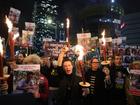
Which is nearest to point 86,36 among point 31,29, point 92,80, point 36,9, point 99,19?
point 31,29

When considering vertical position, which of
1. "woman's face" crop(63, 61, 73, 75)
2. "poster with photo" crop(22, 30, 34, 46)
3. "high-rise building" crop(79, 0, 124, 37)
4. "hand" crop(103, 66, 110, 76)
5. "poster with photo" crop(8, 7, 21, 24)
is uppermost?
"high-rise building" crop(79, 0, 124, 37)

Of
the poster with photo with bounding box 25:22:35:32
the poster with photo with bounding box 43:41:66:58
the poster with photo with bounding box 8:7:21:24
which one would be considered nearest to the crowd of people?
the poster with photo with bounding box 8:7:21:24

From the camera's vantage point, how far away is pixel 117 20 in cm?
7631

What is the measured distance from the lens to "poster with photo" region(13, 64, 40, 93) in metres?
5.38

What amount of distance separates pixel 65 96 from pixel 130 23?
132m

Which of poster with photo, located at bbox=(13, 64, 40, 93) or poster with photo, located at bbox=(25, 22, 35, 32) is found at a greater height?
poster with photo, located at bbox=(25, 22, 35, 32)

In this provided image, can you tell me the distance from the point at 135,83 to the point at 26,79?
2.51m

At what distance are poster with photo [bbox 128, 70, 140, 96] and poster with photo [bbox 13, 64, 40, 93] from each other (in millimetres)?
2238

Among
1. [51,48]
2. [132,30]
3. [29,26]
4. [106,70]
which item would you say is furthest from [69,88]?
[132,30]

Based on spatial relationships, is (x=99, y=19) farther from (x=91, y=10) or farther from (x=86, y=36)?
(x=86, y=36)

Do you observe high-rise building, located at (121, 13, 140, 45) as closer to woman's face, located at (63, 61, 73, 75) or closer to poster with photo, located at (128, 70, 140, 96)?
poster with photo, located at (128, 70, 140, 96)

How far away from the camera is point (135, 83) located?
6.95 m

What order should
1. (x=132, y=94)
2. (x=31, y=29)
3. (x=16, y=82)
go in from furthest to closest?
(x=31, y=29) → (x=132, y=94) → (x=16, y=82)

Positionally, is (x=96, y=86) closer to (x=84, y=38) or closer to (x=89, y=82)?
(x=89, y=82)
